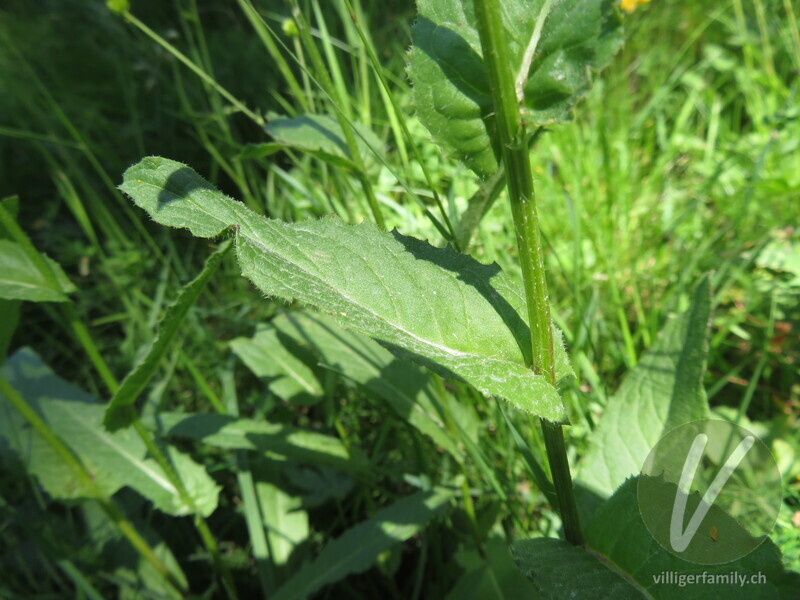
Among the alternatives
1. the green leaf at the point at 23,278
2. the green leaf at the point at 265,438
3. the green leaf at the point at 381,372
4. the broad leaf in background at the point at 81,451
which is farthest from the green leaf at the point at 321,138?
the broad leaf in background at the point at 81,451

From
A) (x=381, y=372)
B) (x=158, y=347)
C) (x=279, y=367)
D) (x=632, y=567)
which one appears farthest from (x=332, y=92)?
(x=632, y=567)


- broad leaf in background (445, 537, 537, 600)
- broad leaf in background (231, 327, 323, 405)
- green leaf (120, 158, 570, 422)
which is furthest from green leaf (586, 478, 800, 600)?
broad leaf in background (231, 327, 323, 405)

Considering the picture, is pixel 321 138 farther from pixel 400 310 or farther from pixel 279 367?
pixel 279 367

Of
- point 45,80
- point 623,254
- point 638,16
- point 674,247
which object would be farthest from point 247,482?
point 638,16

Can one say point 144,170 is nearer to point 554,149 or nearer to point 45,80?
point 554,149

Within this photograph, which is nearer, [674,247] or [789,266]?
[789,266]

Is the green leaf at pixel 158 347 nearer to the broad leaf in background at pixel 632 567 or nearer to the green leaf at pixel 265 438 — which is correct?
the green leaf at pixel 265 438
